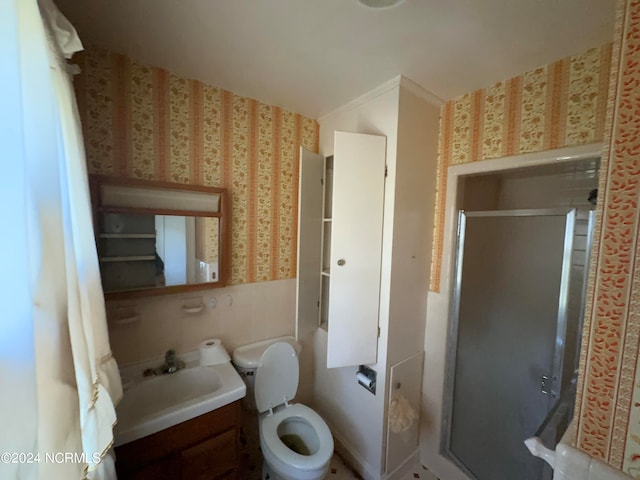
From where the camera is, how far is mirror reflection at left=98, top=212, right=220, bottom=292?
123 centimetres

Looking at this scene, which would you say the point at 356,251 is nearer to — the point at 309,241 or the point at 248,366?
the point at 309,241

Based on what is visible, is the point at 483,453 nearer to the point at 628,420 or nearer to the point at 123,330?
the point at 628,420

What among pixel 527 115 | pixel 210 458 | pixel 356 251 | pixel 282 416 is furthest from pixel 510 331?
pixel 210 458

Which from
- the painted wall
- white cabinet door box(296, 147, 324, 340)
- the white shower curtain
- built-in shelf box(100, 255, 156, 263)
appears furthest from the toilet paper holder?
built-in shelf box(100, 255, 156, 263)

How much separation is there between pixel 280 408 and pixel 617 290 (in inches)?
66.1

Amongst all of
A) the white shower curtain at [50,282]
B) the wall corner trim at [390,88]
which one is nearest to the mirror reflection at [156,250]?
the white shower curtain at [50,282]

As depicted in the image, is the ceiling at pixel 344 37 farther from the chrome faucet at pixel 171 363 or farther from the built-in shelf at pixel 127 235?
the chrome faucet at pixel 171 363

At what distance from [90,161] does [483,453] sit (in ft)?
9.20

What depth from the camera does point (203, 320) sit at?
5.00 ft

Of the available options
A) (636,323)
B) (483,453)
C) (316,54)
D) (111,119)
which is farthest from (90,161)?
(483,453)

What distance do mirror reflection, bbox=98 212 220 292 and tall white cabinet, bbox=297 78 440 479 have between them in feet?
1.93

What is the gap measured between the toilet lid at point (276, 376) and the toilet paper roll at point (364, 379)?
0.41 m

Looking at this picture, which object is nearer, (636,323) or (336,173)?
(636,323)

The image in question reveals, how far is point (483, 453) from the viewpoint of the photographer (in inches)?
62.4
